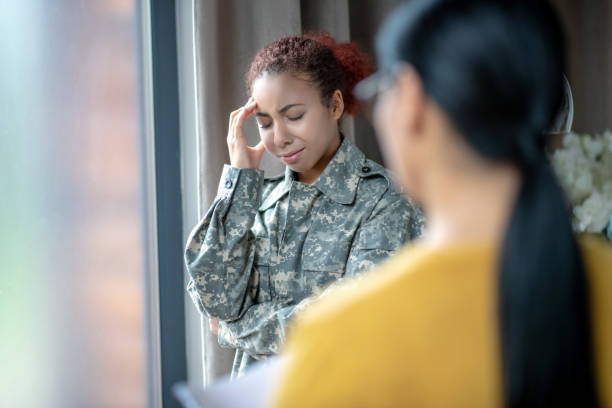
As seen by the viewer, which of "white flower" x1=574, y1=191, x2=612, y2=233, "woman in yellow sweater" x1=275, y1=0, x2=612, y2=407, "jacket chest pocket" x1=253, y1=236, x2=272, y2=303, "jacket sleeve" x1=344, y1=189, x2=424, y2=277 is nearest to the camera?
"woman in yellow sweater" x1=275, y1=0, x2=612, y2=407

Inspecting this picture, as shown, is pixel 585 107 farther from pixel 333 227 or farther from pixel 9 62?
pixel 9 62

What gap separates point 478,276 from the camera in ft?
1.45

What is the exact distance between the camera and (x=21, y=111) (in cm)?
133

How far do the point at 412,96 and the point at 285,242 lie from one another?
856 millimetres

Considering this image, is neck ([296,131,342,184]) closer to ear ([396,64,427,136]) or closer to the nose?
the nose

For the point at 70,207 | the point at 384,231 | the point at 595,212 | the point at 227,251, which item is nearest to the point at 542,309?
the point at 595,212

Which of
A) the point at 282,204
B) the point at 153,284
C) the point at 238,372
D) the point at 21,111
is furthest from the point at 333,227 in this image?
the point at 21,111

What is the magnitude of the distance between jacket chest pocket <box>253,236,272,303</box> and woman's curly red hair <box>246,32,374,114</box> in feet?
1.16

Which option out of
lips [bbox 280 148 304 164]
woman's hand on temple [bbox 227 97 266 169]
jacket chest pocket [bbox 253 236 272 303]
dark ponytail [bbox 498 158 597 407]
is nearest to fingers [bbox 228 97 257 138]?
woman's hand on temple [bbox 227 97 266 169]

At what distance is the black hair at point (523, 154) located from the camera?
17.1 inches

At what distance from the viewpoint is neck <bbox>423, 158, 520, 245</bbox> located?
1.49ft

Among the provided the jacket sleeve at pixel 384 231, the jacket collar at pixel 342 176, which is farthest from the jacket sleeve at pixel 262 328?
the jacket collar at pixel 342 176

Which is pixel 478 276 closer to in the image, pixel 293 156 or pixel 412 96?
pixel 412 96

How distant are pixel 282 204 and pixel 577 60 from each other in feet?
3.54
